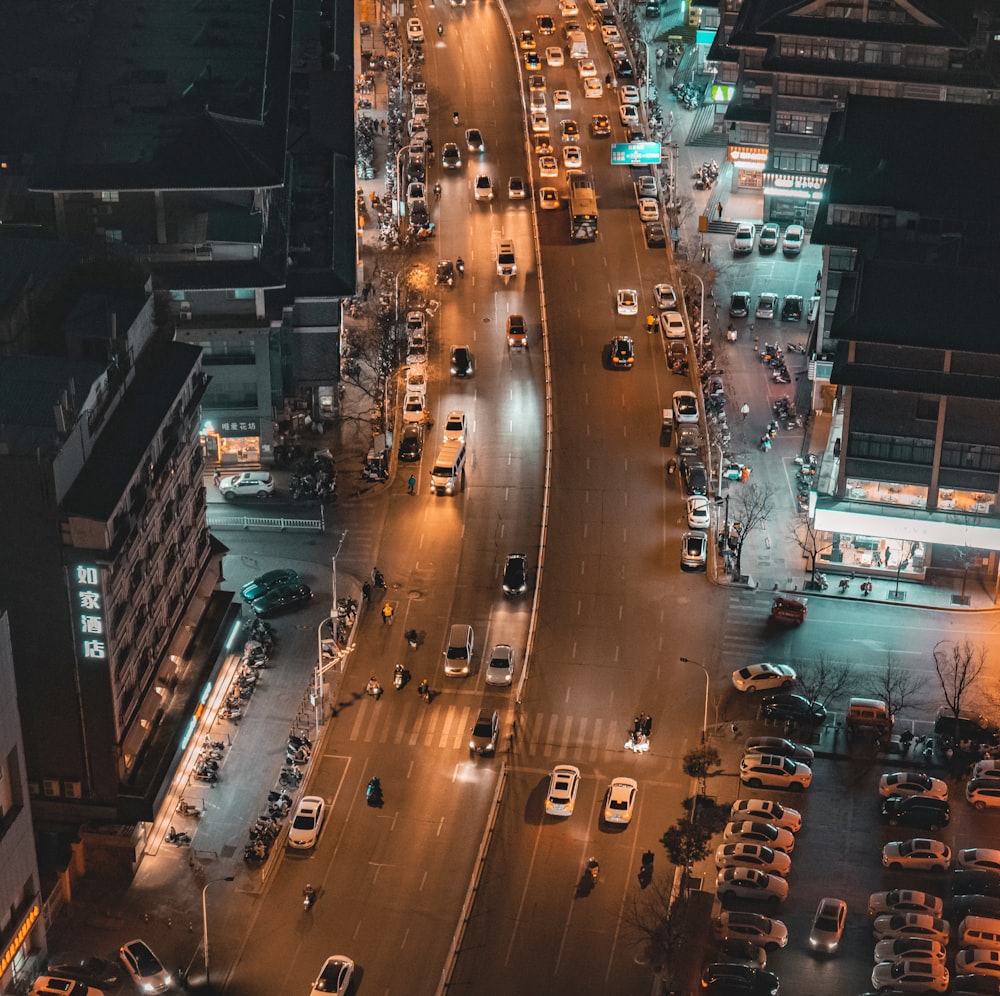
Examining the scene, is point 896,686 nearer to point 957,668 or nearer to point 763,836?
point 957,668

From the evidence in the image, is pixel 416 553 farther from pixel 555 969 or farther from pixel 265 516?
pixel 555 969

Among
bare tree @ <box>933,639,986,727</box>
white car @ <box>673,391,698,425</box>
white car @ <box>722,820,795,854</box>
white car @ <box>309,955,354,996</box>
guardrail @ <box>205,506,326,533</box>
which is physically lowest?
white car @ <box>309,955,354,996</box>

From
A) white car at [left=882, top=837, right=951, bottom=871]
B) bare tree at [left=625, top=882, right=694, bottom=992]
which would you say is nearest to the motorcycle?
bare tree at [left=625, top=882, right=694, bottom=992]

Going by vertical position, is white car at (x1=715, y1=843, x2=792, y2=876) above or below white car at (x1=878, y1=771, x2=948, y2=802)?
below

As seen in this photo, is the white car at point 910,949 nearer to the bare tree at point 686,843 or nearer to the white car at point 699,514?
the bare tree at point 686,843

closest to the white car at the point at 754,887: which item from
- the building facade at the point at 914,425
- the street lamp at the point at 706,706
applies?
the street lamp at the point at 706,706

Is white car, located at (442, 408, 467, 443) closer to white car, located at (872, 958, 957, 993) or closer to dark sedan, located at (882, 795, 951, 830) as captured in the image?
dark sedan, located at (882, 795, 951, 830)

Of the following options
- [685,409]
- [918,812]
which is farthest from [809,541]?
[918,812]
